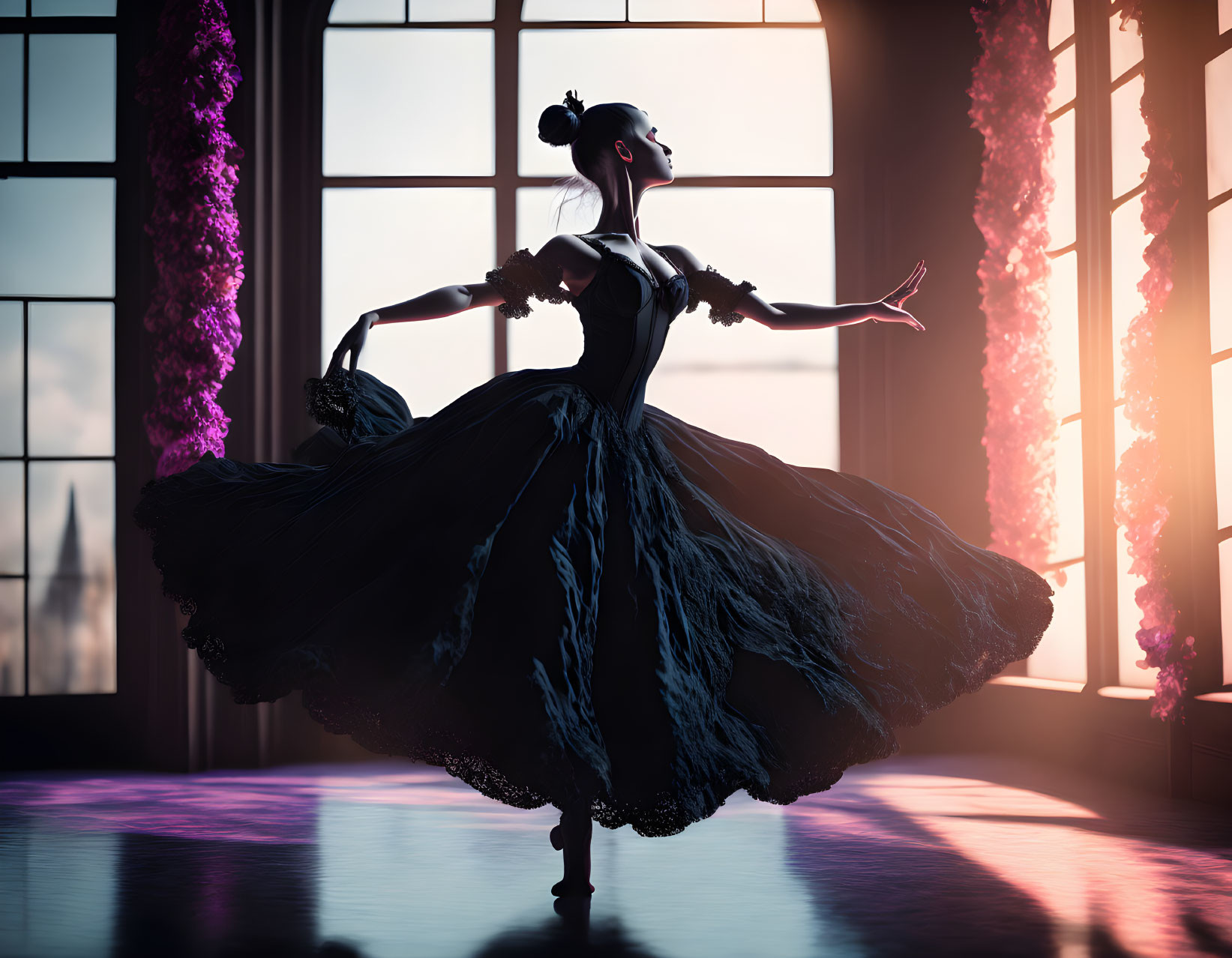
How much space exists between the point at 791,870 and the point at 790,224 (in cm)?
338

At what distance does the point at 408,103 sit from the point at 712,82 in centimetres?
137

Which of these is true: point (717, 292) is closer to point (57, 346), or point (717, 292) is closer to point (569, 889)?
point (569, 889)

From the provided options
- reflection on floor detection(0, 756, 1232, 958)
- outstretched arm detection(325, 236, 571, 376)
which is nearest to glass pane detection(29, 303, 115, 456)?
reflection on floor detection(0, 756, 1232, 958)

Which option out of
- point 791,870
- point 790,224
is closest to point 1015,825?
point 791,870

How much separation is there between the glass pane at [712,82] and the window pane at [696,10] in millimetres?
64

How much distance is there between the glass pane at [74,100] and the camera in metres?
5.09

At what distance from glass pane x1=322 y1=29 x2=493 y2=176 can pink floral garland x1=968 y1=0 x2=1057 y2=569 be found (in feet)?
7.27

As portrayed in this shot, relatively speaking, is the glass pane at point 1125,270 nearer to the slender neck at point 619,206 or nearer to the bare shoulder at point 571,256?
the slender neck at point 619,206

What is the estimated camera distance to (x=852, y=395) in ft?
17.6

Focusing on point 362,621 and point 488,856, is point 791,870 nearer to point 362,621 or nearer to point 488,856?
point 488,856

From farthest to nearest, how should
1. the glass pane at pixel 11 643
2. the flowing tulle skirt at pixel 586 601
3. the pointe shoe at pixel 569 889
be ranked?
the glass pane at pixel 11 643, the pointe shoe at pixel 569 889, the flowing tulle skirt at pixel 586 601

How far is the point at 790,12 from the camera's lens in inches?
214

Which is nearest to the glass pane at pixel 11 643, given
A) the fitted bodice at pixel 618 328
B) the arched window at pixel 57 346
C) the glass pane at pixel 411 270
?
the arched window at pixel 57 346

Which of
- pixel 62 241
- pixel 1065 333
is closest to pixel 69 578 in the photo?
pixel 62 241
